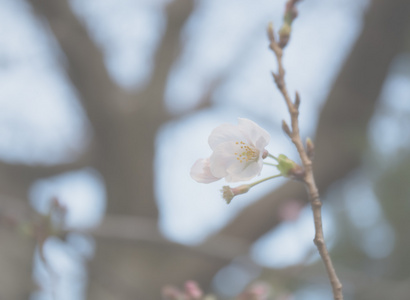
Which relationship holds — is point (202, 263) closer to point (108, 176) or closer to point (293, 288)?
point (293, 288)

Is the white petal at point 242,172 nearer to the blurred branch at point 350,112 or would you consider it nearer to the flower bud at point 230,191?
the flower bud at point 230,191

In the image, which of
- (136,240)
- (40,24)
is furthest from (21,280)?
(40,24)

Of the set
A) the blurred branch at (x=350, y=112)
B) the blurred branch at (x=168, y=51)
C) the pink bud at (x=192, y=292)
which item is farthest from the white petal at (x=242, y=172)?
the blurred branch at (x=168, y=51)

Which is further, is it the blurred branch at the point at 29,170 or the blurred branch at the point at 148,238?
the blurred branch at the point at 29,170

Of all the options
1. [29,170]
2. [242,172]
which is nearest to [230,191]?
[242,172]

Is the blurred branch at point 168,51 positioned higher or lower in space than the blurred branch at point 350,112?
higher

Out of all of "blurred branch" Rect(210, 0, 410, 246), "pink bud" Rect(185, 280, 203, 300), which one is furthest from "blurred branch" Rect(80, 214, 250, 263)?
"pink bud" Rect(185, 280, 203, 300)

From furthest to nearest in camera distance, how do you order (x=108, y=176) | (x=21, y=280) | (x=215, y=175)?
(x=108, y=176) < (x=21, y=280) < (x=215, y=175)

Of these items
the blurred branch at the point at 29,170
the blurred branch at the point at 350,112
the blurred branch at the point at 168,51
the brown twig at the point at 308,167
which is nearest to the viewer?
the brown twig at the point at 308,167
